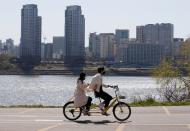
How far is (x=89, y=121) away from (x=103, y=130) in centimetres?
260

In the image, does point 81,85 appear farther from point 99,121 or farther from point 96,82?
point 99,121

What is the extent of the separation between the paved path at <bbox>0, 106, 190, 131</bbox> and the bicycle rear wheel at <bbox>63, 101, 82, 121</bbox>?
8.4 inches

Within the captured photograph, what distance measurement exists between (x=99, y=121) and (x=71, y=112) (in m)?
1.15

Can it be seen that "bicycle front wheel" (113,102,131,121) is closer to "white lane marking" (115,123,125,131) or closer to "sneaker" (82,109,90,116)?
"sneaker" (82,109,90,116)

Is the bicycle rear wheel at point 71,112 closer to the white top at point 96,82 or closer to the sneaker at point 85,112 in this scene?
the sneaker at point 85,112

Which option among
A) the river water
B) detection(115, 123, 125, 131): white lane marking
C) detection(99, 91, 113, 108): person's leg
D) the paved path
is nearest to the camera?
detection(115, 123, 125, 131): white lane marking

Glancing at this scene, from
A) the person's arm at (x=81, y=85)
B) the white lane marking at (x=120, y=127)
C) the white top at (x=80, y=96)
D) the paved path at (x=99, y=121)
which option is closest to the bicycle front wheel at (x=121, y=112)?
the paved path at (x=99, y=121)

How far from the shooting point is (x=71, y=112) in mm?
19625

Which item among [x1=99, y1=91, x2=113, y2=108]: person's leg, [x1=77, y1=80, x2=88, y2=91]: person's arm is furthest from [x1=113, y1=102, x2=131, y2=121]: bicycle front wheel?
[x1=77, y1=80, x2=88, y2=91]: person's arm

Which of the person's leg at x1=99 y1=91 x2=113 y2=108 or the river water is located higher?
the person's leg at x1=99 y1=91 x2=113 y2=108

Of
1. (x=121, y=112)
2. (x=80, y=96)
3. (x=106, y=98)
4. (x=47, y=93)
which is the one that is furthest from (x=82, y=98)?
(x=47, y=93)

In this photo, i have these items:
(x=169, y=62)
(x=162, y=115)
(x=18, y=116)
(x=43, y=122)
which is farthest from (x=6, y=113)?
(x=169, y=62)

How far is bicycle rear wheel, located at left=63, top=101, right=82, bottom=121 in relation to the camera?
1969 cm

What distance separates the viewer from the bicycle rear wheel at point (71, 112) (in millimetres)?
19688
